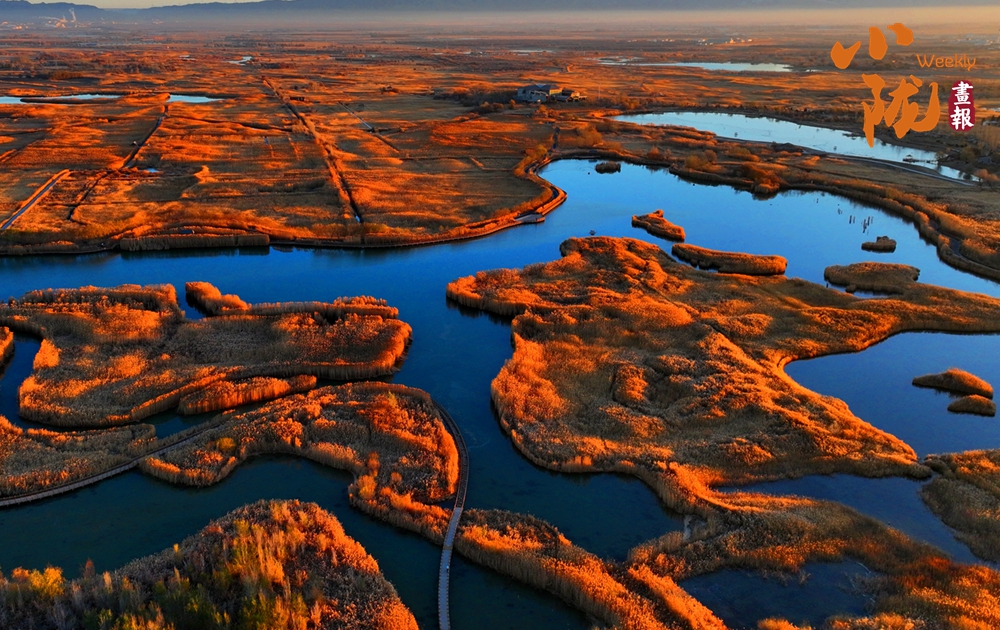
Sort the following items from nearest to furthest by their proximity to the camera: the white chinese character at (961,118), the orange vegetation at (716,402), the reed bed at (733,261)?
the orange vegetation at (716,402)
the reed bed at (733,261)
the white chinese character at (961,118)

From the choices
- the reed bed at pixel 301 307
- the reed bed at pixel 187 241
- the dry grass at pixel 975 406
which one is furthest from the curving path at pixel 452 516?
the reed bed at pixel 187 241

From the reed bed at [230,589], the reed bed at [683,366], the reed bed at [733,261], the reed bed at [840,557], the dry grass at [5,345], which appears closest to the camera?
the reed bed at [230,589]

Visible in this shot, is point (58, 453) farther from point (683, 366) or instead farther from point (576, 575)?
point (683, 366)

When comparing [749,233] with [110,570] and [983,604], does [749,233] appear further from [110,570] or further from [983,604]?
[110,570]

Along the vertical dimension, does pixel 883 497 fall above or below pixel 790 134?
below

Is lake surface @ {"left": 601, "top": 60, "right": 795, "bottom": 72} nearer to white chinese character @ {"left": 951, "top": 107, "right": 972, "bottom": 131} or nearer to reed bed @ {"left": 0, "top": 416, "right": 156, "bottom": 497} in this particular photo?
white chinese character @ {"left": 951, "top": 107, "right": 972, "bottom": 131}

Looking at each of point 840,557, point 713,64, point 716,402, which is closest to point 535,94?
point 716,402

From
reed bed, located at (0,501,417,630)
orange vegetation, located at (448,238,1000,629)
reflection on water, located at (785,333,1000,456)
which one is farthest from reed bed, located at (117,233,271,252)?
reflection on water, located at (785,333,1000,456)

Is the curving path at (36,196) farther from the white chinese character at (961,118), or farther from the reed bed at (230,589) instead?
the white chinese character at (961,118)
